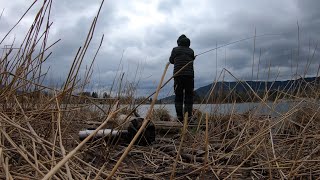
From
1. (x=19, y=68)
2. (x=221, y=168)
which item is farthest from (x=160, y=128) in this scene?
(x=19, y=68)

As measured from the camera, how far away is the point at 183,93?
17.1ft

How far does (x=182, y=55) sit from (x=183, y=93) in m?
0.61

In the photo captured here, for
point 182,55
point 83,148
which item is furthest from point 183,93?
point 83,148

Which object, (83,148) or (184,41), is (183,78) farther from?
(83,148)

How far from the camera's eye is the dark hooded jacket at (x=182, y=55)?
16.6ft

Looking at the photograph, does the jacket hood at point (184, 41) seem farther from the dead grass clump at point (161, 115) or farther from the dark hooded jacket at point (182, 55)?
the dead grass clump at point (161, 115)

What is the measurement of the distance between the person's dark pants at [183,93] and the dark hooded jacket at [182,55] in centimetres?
12

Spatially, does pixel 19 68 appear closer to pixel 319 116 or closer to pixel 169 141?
pixel 169 141

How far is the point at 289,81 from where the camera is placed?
2646mm

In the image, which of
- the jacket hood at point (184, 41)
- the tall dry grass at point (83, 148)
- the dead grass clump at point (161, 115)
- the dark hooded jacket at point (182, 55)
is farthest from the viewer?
the dead grass clump at point (161, 115)

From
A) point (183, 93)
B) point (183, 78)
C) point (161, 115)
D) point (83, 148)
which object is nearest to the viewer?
point (83, 148)

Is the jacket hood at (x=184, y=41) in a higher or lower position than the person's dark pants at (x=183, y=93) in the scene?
higher

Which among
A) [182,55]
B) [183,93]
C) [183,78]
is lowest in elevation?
[183,93]

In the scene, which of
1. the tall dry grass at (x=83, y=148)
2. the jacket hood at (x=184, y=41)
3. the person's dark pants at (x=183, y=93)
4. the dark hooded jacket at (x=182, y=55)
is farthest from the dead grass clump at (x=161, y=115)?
the tall dry grass at (x=83, y=148)
